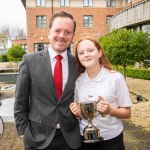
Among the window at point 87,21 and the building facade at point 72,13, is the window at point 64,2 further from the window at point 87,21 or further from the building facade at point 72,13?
the window at point 87,21

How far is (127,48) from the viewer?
503 inches

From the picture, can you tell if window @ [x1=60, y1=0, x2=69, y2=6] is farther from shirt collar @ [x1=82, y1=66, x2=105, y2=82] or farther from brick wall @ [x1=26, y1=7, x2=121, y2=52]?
shirt collar @ [x1=82, y1=66, x2=105, y2=82]

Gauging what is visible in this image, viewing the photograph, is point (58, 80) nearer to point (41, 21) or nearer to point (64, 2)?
point (41, 21)

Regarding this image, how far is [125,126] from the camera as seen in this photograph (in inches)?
277

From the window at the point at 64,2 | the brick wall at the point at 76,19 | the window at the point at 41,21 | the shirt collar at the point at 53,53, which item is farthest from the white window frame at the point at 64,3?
the shirt collar at the point at 53,53

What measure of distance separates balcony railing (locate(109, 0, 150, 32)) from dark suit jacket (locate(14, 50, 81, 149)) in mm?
21145

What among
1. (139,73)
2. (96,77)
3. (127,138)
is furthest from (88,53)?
(139,73)

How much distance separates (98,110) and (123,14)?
27075 mm

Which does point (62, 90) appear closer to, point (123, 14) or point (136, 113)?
point (136, 113)

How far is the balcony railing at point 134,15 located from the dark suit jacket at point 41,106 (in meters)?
21.1

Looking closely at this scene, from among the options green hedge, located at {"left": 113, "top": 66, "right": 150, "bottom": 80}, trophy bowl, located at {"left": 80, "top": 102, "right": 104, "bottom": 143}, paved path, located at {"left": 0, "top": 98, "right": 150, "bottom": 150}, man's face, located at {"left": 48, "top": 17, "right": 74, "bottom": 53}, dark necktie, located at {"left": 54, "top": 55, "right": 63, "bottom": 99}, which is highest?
man's face, located at {"left": 48, "top": 17, "right": 74, "bottom": 53}

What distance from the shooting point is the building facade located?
124 ft

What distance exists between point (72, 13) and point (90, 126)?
36.5 meters

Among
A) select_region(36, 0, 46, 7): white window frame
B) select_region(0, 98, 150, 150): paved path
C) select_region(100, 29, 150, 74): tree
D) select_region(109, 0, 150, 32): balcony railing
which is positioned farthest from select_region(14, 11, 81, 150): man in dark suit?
select_region(36, 0, 46, 7): white window frame
